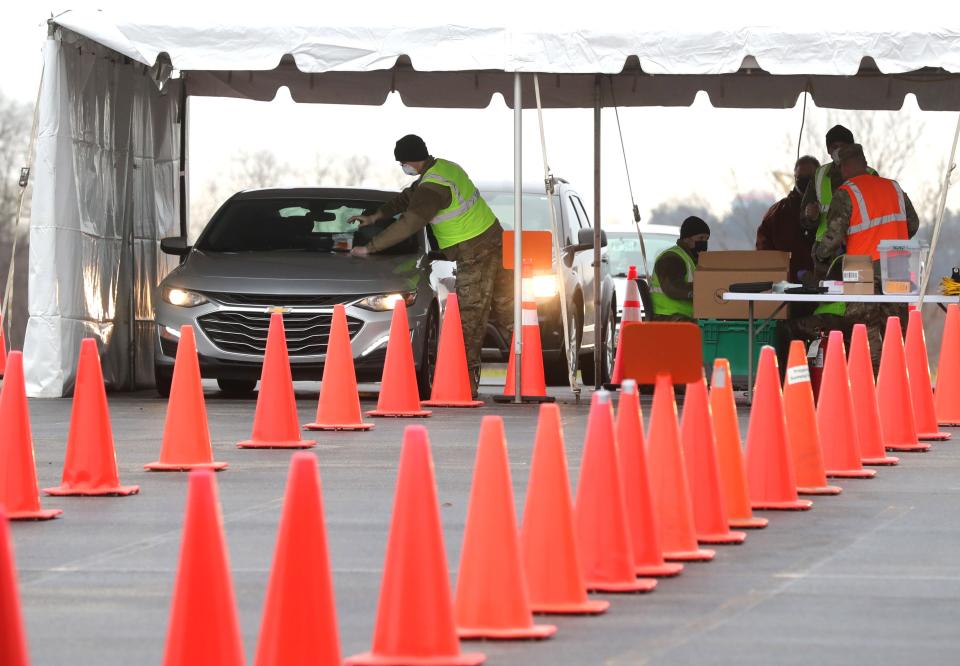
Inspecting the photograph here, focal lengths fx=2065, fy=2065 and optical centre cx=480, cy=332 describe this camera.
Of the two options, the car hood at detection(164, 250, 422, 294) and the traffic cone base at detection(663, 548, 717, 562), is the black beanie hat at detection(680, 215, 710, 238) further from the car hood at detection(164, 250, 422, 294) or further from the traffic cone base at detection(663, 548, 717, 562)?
the traffic cone base at detection(663, 548, 717, 562)

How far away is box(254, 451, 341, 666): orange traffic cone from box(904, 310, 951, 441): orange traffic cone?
27.6 feet

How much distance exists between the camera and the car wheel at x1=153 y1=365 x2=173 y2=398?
15547mm

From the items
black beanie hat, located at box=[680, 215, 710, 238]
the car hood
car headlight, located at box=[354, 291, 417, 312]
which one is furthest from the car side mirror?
black beanie hat, located at box=[680, 215, 710, 238]

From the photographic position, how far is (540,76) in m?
18.1

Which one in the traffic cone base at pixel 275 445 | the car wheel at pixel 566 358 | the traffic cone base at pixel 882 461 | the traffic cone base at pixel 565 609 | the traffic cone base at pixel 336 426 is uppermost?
the car wheel at pixel 566 358

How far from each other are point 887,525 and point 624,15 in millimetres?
6715

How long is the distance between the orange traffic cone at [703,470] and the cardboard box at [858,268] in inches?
271

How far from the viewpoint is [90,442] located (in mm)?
Result: 8820

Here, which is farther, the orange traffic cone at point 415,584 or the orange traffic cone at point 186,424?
the orange traffic cone at point 186,424

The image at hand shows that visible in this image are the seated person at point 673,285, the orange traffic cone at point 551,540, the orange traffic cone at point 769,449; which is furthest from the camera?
the seated person at point 673,285

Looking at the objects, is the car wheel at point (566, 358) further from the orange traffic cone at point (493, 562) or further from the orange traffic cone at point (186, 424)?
the orange traffic cone at point (493, 562)

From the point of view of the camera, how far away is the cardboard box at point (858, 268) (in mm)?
14156

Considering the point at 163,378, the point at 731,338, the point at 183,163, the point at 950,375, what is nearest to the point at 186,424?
the point at 163,378

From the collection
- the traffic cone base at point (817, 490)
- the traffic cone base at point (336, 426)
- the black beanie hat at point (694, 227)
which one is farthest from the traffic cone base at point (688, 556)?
the black beanie hat at point (694, 227)
